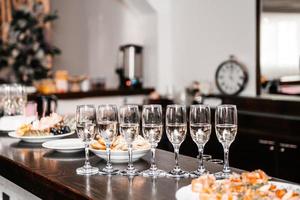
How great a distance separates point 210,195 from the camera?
127cm

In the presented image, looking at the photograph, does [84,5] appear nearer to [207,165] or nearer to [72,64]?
[72,64]

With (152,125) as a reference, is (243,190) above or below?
below

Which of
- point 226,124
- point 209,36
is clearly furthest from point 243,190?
point 209,36

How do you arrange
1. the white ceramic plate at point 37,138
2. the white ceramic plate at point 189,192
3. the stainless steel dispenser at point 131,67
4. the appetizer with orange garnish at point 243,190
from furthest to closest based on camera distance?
the stainless steel dispenser at point 131,67, the white ceramic plate at point 37,138, the white ceramic plate at point 189,192, the appetizer with orange garnish at point 243,190

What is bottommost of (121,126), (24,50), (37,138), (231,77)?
(37,138)

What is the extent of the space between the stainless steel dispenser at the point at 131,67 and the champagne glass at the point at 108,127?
394 cm

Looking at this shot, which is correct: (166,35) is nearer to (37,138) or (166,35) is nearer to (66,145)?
(37,138)

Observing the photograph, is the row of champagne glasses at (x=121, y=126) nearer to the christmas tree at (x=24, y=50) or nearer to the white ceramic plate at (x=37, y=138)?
the white ceramic plate at (x=37, y=138)

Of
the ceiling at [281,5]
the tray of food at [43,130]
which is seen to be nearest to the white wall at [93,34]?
the ceiling at [281,5]

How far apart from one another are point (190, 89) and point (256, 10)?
1127 millimetres

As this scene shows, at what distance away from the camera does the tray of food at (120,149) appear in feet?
6.24

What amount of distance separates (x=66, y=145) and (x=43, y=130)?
0.26 meters

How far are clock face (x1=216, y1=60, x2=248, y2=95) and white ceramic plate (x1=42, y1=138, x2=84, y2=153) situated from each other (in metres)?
2.68

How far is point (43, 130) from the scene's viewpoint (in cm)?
248
